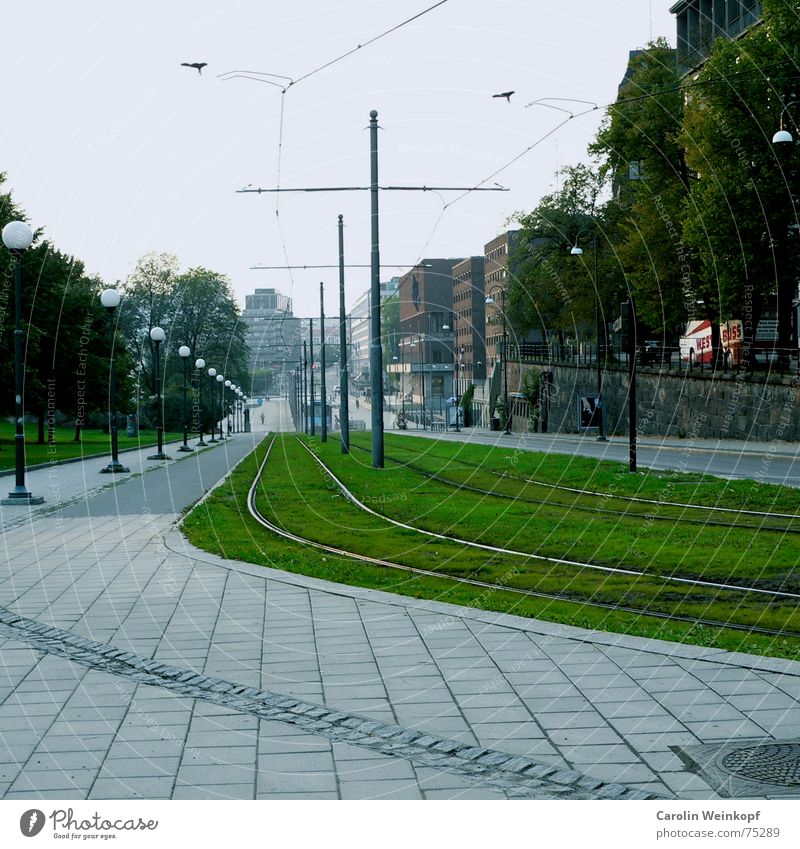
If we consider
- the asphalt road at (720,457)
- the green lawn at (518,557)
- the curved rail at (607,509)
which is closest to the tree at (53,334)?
the asphalt road at (720,457)

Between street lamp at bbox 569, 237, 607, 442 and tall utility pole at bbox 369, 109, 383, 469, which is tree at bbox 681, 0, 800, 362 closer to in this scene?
street lamp at bbox 569, 237, 607, 442

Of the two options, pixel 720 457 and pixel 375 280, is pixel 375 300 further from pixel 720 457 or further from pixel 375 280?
pixel 720 457

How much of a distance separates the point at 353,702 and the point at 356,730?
0.60 metres

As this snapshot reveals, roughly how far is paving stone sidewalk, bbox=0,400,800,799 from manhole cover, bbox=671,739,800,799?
0.26 feet

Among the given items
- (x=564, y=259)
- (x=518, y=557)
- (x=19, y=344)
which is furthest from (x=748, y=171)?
(x=564, y=259)

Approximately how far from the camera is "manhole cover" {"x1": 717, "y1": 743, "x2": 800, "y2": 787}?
5.39 meters

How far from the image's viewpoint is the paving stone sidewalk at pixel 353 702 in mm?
5484

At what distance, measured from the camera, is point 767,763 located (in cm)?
558

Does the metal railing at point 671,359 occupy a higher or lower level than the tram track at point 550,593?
higher

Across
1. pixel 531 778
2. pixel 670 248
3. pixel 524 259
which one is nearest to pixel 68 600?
pixel 531 778

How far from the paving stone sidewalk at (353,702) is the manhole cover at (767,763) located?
0.20 metres

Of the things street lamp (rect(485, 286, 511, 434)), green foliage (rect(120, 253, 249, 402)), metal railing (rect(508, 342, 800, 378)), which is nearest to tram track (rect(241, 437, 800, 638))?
metal railing (rect(508, 342, 800, 378))

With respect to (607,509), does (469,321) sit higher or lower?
higher

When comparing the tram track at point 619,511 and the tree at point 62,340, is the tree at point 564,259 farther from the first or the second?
the tram track at point 619,511
